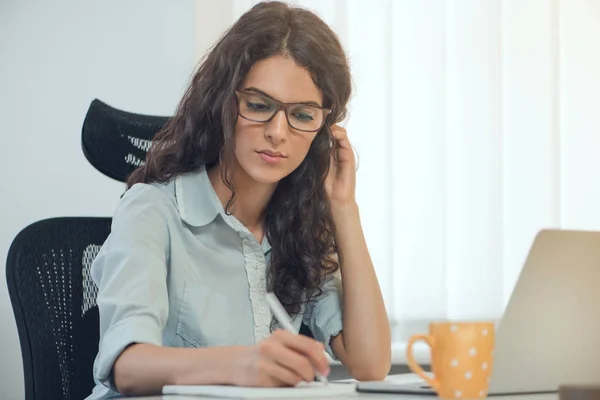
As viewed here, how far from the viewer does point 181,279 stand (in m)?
1.46

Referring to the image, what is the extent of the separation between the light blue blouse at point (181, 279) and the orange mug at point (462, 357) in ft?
1.64

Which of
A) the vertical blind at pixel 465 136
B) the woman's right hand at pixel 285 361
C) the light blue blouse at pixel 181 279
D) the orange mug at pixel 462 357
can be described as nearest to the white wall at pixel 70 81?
the vertical blind at pixel 465 136

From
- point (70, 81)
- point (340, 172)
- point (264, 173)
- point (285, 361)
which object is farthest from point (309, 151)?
point (70, 81)

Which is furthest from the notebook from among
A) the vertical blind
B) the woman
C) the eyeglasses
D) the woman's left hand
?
the vertical blind

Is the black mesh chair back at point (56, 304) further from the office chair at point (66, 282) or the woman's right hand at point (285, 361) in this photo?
the woman's right hand at point (285, 361)

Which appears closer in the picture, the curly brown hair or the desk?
the desk

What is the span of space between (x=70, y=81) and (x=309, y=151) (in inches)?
38.3

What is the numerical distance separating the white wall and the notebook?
1361 mm

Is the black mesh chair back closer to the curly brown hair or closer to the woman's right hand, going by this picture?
the curly brown hair

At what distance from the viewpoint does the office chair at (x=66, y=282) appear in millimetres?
1396

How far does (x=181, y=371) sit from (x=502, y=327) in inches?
18.6

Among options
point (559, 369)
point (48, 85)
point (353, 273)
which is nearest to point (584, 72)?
point (353, 273)

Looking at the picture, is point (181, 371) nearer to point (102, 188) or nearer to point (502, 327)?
point (502, 327)

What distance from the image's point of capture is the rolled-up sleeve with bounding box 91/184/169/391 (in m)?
1.23
